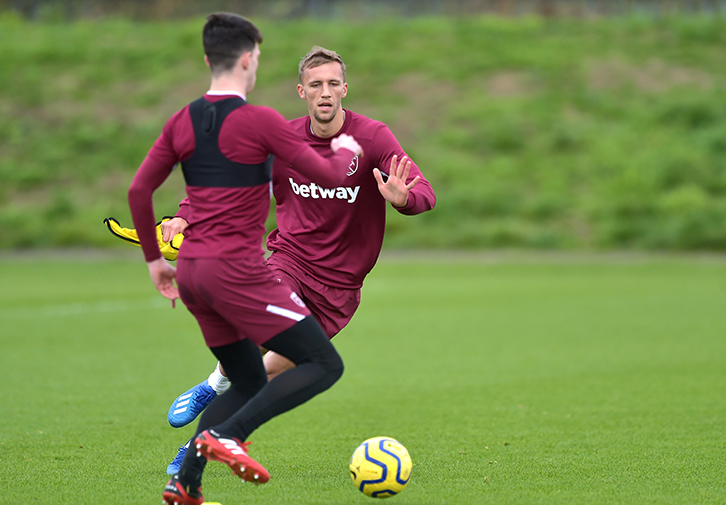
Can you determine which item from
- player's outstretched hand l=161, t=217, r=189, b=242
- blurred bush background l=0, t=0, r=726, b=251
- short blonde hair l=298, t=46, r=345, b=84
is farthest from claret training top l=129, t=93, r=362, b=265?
blurred bush background l=0, t=0, r=726, b=251

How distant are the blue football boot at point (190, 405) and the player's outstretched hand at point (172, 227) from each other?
1.21m

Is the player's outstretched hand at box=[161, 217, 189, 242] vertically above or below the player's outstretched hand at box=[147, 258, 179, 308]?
above

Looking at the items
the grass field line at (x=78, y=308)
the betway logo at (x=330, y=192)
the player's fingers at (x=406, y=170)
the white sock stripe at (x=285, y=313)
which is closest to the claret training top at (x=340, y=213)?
the betway logo at (x=330, y=192)

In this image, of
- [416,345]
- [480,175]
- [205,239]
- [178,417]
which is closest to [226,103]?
[205,239]

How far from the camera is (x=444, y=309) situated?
602 inches

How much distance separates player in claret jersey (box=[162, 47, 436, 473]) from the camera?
552 cm

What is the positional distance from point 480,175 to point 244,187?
2478cm

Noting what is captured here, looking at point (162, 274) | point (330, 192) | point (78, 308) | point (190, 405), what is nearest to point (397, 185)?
point (330, 192)

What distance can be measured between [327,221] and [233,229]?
4.89ft

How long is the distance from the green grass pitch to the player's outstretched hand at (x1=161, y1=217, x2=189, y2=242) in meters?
1.42

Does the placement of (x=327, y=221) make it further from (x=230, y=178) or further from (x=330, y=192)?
(x=230, y=178)

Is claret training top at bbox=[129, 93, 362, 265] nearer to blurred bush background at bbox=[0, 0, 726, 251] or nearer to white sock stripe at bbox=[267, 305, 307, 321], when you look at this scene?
white sock stripe at bbox=[267, 305, 307, 321]

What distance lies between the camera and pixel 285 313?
167 inches

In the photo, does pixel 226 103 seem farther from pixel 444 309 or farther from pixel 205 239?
pixel 444 309
